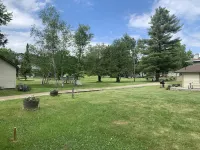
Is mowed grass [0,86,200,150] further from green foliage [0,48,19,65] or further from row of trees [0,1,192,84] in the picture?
green foliage [0,48,19,65]

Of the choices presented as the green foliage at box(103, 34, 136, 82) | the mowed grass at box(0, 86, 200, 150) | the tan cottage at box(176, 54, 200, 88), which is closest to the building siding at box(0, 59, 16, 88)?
the mowed grass at box(0, 86, 200, 150)

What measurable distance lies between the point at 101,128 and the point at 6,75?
1712 centimetres

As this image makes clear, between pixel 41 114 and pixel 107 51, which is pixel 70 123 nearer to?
pixel 41 114

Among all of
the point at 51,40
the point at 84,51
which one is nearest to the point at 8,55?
the point at 84,51

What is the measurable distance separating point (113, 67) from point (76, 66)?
36.4 feet

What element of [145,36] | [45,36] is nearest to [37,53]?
[45,36]

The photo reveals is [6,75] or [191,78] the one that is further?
[191,78]

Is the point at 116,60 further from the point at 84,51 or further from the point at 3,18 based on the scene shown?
the point at 3,18

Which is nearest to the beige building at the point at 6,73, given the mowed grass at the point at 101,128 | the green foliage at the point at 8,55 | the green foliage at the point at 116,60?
the mowed grass at the point at 101,128

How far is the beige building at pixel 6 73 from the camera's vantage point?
20219mm

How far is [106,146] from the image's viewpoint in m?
5.66

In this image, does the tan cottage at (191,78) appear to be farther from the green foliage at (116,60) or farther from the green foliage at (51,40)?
the green foliage at (116,60)

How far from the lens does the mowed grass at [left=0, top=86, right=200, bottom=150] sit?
5.77 metres

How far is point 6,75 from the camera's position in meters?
20.6
